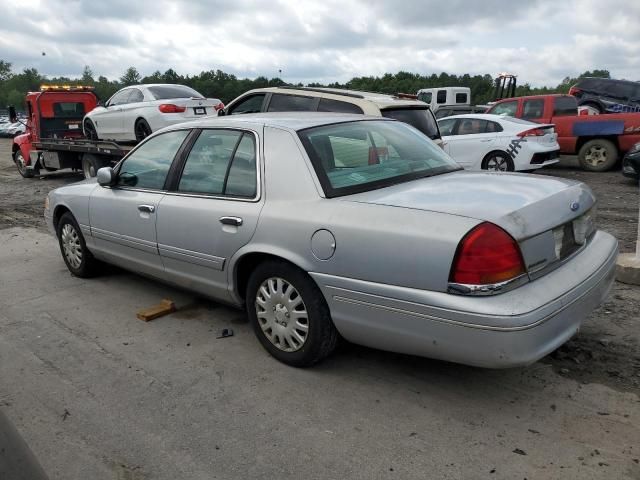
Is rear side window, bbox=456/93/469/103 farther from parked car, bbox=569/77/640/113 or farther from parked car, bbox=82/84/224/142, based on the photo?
parked car, bbox=82/84/224/142

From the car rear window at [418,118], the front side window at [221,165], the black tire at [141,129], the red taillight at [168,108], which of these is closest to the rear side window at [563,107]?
the car rear window at [418,118]

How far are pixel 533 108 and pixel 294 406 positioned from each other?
12.3m

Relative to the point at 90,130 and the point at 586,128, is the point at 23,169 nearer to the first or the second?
the point at 90,130

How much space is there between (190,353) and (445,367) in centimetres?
174

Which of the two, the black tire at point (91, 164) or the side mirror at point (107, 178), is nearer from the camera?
the side mirror at point (107, 178)

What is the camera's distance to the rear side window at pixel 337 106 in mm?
6898

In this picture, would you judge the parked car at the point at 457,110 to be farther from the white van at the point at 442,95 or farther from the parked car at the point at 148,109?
the white van at the point at 442,95

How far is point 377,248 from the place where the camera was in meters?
2.87

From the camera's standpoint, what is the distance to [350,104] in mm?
6941

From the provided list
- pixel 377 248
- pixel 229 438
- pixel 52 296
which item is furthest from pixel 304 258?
pixel 52 296

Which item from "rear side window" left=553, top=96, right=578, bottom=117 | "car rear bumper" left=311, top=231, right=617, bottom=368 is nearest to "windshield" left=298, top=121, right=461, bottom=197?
"car rear bumper" left=311, top=231, right=617, bottom=368

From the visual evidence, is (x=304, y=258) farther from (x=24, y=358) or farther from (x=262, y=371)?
(x=24, y=358)

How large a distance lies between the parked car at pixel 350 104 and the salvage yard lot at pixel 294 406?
343 centimetres

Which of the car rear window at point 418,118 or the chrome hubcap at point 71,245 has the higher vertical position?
the car rear window at point 418,118
